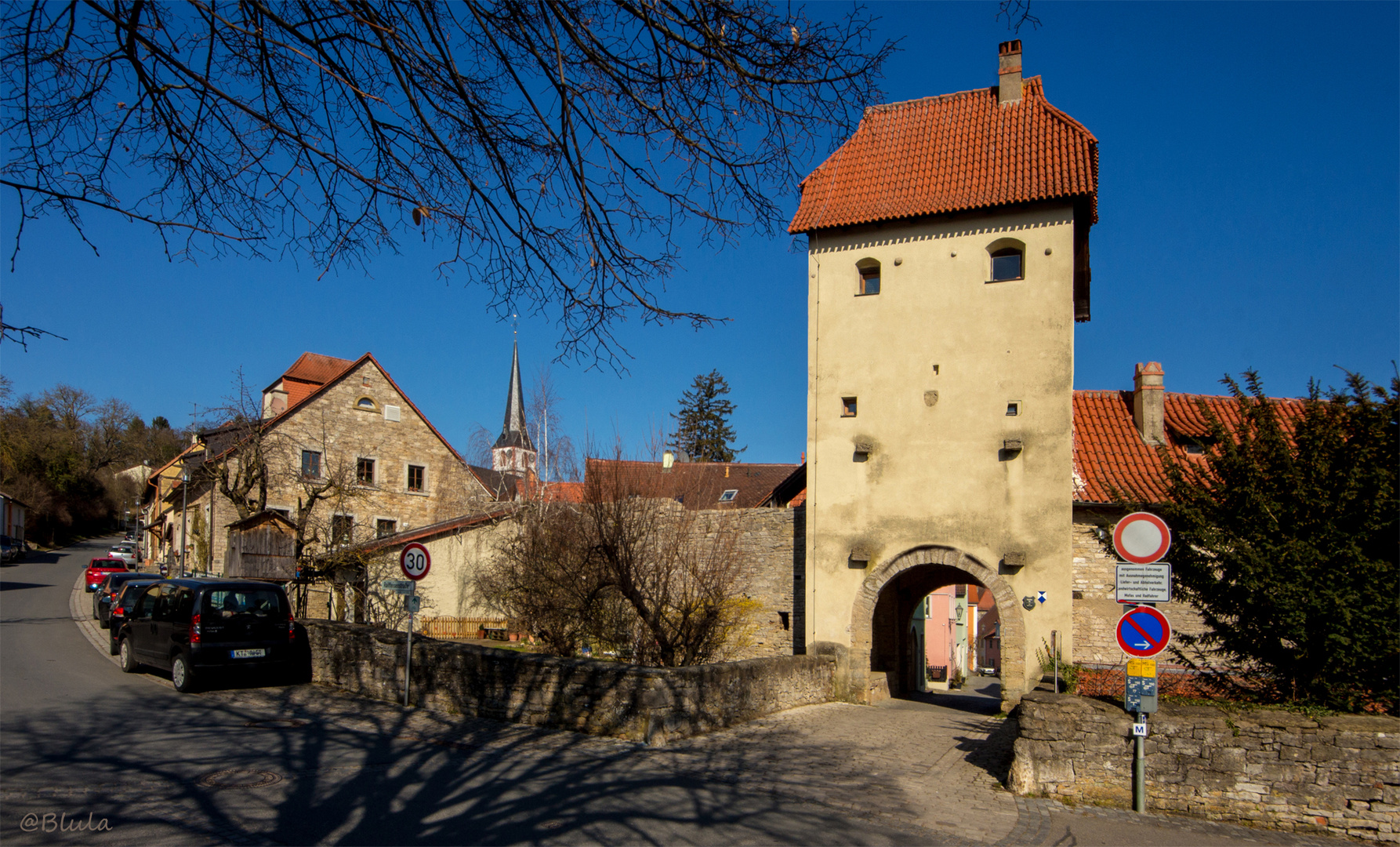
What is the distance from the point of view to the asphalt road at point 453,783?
6547 mm

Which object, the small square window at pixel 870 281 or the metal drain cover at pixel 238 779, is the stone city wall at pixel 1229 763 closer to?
the metal drain cover at pixel 238 779

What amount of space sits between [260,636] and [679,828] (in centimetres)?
909

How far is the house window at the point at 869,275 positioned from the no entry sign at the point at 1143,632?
38.2ft

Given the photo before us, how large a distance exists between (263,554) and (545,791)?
57.5ft

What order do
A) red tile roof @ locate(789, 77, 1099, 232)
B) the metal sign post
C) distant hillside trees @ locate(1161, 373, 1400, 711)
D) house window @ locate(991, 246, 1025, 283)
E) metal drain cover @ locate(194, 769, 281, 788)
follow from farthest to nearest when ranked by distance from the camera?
house window @ locate(991, 246, 1025, 283), red tile roof @ locate(789, 77, 1099, 232), the metal sign post, distant hillside trees @ locate(1161, 373, 1400, 711), metal drain cover @ locate(194, 769, 281, 788)

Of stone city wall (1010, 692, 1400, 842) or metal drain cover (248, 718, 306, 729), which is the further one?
metal drain cover (248, 718, 306, 729)

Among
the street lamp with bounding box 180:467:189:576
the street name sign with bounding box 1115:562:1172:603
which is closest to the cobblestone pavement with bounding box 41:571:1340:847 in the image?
the street name sign with bounding box 1115:562:1172:603

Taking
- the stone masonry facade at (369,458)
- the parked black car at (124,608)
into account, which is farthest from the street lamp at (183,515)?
the parked black car at (124,608)

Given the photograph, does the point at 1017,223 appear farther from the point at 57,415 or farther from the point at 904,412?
the point at 57,415

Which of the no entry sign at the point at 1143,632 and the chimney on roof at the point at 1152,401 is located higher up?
the chimney on roof at the point at 1152,401

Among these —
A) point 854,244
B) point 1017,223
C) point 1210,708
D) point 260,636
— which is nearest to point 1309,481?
point 1210,708

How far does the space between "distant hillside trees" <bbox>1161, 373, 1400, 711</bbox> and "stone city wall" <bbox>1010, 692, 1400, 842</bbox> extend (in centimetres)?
72

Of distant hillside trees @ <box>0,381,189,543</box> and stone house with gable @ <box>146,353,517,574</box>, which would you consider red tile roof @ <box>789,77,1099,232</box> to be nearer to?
stone house with gable @ <box>146,353,517,574</box>

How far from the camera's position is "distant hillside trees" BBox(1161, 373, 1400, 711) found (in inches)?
326
